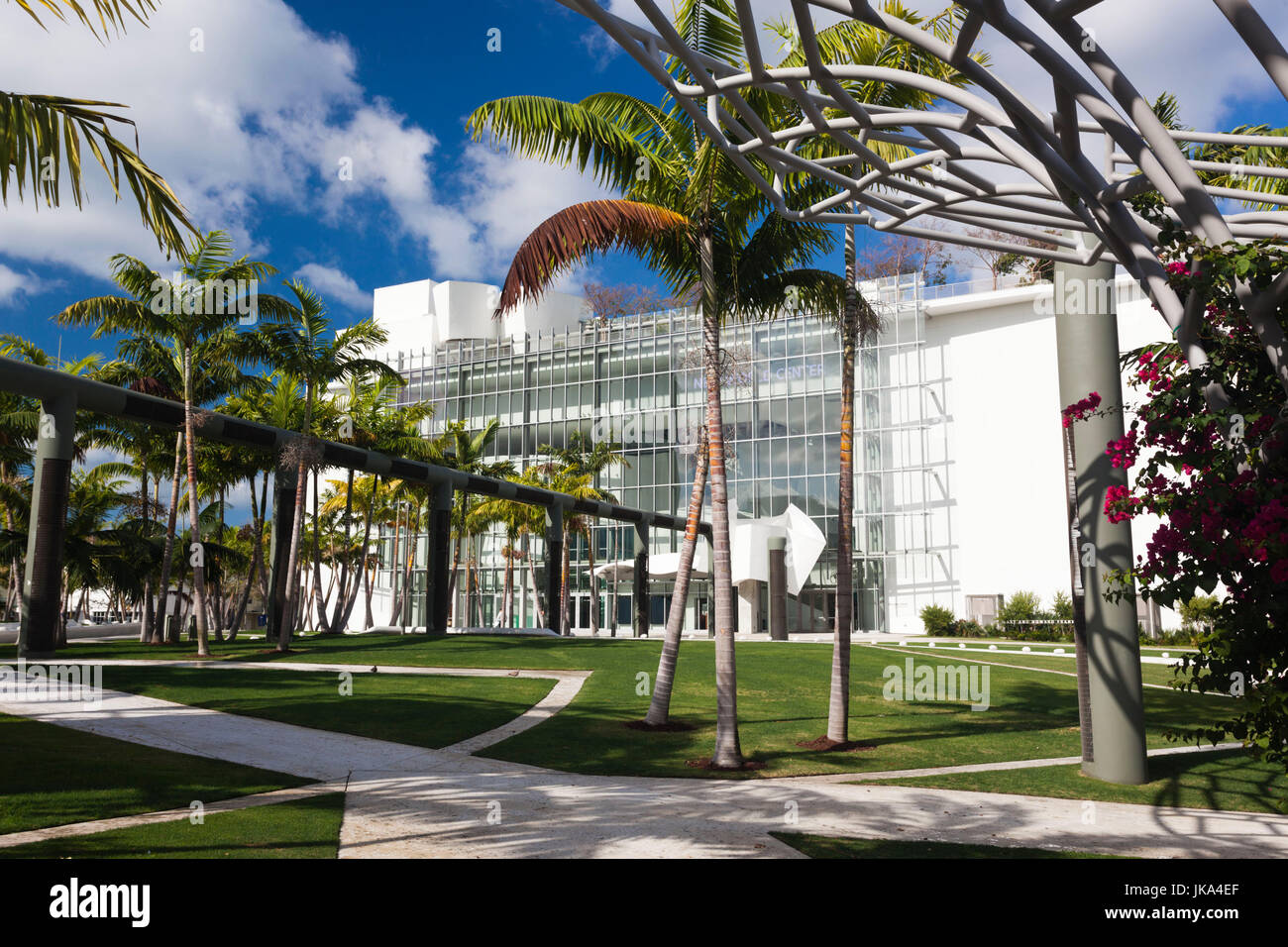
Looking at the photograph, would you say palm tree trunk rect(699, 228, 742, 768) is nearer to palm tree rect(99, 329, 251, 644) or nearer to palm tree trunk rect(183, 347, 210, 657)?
palm tree trunk rect(183, 347, 210, 657)

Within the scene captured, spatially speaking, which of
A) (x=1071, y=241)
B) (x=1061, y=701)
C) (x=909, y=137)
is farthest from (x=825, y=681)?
(x=909, y=137)

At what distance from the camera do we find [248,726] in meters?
12.7

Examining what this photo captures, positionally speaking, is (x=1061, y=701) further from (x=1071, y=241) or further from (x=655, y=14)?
(x=655, y=14)

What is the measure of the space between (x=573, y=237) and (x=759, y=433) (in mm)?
44358

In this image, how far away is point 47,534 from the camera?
18.0 meters

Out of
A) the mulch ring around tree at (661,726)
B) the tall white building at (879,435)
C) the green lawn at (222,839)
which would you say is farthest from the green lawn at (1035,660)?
the green lawn at (222,839)

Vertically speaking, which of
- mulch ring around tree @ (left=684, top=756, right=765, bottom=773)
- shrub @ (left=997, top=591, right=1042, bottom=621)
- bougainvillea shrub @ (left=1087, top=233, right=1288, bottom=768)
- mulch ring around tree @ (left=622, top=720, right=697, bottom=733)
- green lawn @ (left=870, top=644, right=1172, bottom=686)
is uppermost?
bougainvillea shrub @ (left=1087, top=233, right=1288, bottom=768)

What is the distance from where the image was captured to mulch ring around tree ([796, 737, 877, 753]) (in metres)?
13.4

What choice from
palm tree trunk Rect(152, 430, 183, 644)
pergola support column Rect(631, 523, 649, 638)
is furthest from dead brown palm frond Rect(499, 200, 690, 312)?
pergola support column Rect(631, 523, 649, 638)

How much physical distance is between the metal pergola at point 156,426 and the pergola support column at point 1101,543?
59.9 ft

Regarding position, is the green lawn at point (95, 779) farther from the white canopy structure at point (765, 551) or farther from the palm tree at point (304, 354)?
the white canopy structure at point (765, 551)

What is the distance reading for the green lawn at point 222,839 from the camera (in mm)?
6422

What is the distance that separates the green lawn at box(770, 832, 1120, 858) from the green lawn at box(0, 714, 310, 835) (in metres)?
5.35
